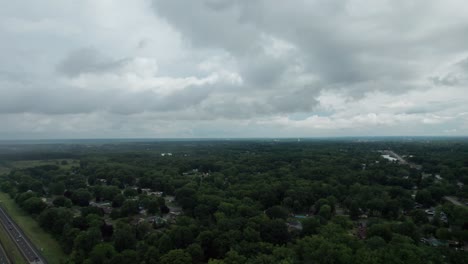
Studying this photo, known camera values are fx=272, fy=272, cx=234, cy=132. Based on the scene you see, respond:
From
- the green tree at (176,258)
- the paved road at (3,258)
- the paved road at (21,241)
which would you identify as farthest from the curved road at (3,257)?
the green tree at (176,258)

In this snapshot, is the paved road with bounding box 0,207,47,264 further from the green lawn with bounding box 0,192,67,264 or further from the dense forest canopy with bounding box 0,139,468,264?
the dense forest canopy with bounding box 0,139,468,264

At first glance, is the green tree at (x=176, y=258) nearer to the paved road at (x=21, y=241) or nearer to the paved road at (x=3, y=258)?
the paved road at (x=21, y=241)

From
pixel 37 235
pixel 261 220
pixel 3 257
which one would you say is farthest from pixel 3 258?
pixel 261 220

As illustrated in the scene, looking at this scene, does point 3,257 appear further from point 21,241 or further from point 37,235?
point 37,235

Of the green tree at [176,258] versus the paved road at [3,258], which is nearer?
the green tree at [176,258]

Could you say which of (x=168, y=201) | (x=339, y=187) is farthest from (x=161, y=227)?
(x=339, y=187)

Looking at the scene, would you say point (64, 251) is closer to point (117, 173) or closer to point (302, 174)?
point (117, 173)
